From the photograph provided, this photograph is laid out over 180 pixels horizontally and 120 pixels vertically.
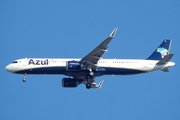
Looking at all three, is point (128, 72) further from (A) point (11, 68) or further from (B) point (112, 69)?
(A) point (11, 68)

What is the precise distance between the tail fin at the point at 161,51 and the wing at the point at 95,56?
13971mm

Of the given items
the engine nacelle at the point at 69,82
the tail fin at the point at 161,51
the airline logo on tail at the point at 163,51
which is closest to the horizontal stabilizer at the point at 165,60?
the tail fin at the point at 161,51

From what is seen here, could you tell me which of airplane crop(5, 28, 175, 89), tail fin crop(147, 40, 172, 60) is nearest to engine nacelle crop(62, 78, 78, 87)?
airplane crop(5, 28, 175, 89)

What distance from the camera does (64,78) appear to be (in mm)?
72000

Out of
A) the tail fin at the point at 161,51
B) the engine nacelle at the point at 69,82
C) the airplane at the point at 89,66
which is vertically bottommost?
the engine nacelle at the point at 69,82

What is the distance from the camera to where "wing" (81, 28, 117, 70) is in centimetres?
6028

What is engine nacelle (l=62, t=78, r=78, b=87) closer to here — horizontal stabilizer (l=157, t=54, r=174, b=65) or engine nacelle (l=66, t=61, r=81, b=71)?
engine nacelle (l=66, t=61, r=81, b=71)

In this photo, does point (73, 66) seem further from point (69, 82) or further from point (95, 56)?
point (69, 82)

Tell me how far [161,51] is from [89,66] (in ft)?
58.9

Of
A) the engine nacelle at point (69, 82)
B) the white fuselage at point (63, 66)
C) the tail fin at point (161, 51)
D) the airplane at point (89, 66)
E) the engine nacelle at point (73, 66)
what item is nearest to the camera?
the engine nacelle at point (73, 66)

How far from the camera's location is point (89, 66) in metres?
65.8

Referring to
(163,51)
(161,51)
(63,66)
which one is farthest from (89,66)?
(163,51)

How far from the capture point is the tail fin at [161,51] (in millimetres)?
72750

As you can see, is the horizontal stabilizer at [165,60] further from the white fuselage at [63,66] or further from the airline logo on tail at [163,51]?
the airline logo on tail at [163,51]
